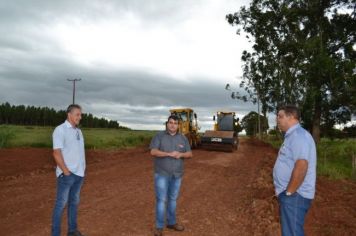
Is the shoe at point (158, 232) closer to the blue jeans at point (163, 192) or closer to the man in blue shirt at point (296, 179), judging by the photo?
the blue jeans at point (163, 192)

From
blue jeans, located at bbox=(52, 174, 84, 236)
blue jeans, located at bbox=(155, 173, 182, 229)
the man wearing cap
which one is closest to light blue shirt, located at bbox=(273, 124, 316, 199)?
the man wearing cap

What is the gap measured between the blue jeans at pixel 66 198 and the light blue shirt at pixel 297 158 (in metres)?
3.16

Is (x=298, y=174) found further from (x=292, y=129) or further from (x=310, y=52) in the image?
(x=310, y=52)

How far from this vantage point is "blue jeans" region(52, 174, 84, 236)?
6273 mm

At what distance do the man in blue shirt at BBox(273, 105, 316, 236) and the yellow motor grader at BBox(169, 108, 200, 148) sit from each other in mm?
23027

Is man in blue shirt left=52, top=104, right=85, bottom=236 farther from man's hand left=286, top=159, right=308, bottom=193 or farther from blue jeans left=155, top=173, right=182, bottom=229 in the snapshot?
man's hand left=286, top=159, right=308, bottom=193

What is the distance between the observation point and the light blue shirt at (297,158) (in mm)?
4773

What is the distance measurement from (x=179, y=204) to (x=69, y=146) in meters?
4.34

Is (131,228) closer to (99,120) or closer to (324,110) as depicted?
(324,110)

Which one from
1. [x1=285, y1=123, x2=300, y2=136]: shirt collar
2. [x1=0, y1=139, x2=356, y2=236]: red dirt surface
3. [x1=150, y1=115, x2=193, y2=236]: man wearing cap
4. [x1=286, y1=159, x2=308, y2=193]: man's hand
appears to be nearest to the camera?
[x1=286, y1=159, x2=308, y2=193]: man's hand

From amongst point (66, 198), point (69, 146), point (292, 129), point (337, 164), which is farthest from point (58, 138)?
point (337, 164)

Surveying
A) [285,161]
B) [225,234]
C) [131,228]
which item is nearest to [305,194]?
[285,161]

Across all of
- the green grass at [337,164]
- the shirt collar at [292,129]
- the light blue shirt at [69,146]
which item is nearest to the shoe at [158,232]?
the light blue shirt at [69,146]

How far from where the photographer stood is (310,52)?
1136 inches
